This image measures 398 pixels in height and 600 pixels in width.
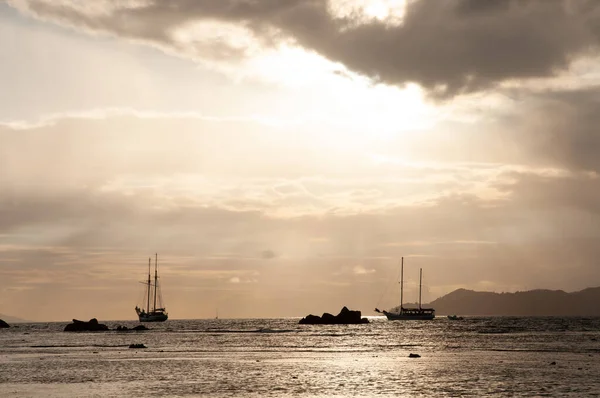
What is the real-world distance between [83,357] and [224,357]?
60.2 feet

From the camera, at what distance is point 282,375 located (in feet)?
213

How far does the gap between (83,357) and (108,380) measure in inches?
1273

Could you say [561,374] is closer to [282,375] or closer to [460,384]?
[460,384]

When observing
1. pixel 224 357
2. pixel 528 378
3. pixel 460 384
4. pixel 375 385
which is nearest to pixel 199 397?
pixel 375 385

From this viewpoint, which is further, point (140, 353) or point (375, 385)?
point (140, 353)

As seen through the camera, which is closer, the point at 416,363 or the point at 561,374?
the point at 561,374

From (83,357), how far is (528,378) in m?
56.7

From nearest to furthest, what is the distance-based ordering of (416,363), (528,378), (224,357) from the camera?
(528,378)
(416,363)
(224,357)

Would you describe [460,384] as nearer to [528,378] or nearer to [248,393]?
[528,378]

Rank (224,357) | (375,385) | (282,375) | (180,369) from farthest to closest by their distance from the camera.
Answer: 1. (224,357)
2. (180,369)
3. (282,375)
4. (375,385)

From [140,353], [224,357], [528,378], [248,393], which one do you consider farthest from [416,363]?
[140,353]

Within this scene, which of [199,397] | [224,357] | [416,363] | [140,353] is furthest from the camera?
[140,353]

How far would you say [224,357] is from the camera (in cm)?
8988

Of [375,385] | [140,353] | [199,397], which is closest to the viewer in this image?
[199,397]
